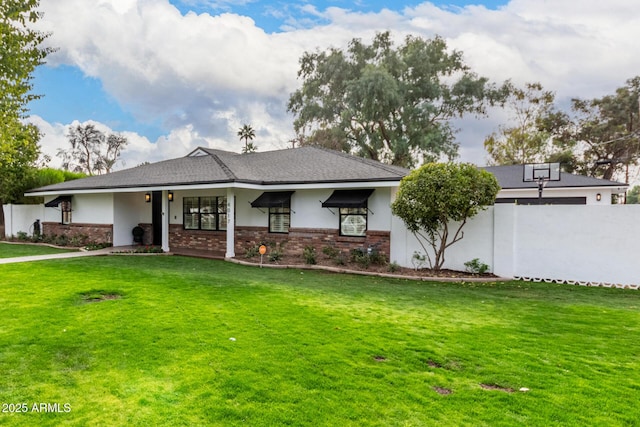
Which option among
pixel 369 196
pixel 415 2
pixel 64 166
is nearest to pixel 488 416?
pixel 369 196

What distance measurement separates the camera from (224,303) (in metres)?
6.99

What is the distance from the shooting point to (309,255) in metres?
12.5

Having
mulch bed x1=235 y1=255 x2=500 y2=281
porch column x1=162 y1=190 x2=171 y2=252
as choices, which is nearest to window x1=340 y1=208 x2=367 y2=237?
mulch bed x1=235 y1=255 x2=500 y2=281

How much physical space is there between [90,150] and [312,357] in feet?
172

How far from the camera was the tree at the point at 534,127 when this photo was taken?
31797 mm

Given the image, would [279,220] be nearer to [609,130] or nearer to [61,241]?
[61,241]

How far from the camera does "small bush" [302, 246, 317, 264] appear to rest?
1245 centimetres

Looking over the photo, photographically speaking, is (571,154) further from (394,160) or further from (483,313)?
(483,313)

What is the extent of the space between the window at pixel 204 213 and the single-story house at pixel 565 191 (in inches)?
522

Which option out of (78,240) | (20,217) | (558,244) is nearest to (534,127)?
(558,244)

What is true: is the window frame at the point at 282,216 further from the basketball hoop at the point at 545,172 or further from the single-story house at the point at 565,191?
the basketball hoop at the point at 545,172

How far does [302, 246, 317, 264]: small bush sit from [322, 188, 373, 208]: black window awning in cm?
167

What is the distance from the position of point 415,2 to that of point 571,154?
22200 millimetres

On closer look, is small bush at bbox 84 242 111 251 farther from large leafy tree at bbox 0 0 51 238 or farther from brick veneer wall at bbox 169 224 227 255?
large leafy tree at bbox 0 0 51 238
